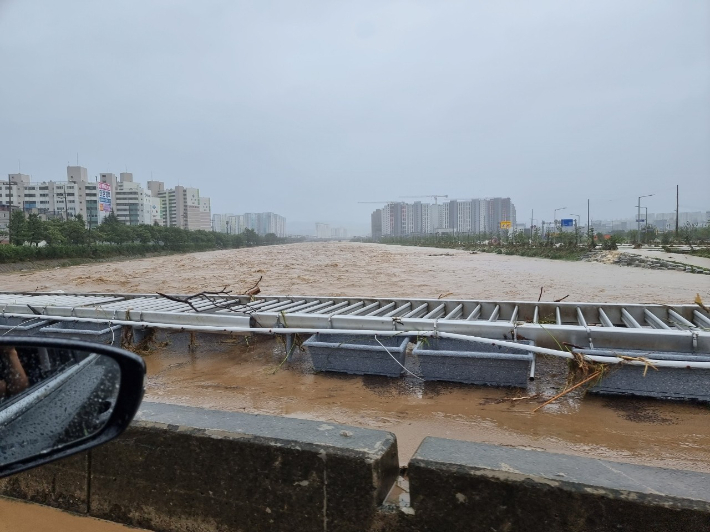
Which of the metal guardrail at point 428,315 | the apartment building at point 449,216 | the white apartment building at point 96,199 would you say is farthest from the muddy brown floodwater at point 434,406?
the apartment building at point 449,216

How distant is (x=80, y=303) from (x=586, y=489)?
8070 millimetres

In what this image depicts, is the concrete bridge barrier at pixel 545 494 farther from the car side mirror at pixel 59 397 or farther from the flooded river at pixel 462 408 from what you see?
the flooded river at pixel 462 408

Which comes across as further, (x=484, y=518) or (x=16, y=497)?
(x=16, y=497)

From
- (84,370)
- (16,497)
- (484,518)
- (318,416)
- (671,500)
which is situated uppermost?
(84,370)

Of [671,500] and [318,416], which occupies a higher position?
[671,500]

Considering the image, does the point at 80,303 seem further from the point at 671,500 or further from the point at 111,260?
the point at 111,260

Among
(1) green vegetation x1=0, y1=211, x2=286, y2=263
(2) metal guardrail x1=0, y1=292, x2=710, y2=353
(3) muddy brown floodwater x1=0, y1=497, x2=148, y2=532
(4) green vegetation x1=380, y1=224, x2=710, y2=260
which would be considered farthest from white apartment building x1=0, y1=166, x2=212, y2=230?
(3) muddy brown floodwater x1=0, y1=497, x2=148, y2=532

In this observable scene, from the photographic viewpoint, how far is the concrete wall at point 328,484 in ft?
5.85

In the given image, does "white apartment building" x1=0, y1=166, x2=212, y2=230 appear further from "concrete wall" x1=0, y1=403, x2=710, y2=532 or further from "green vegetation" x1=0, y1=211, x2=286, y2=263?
"concrete wall" x1=0, y1=403, x2=710, y2=532

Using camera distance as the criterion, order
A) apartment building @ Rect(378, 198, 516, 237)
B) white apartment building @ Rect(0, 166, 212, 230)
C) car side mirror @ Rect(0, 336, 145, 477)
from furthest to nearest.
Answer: apartment building @ Rect(378, 198, 516, 237)
white apartment building @ Rect(0, 166, 212, 230)
car side mirror @ Rect(0, 336, 145, 477)

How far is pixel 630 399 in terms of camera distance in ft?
16.2

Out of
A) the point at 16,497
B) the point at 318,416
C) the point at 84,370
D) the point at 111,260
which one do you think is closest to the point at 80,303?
the point at 318,416

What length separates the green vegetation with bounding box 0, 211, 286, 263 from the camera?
3745cm

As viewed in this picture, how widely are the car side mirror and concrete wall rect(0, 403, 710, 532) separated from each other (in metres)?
1.00
